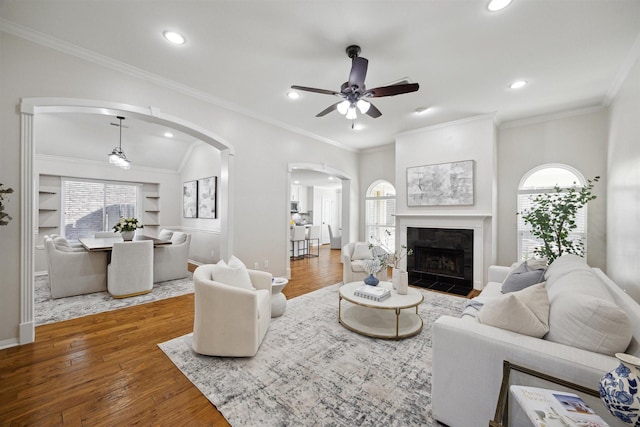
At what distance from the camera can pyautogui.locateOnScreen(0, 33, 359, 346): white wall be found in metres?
2.44

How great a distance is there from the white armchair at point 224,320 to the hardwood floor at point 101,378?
1.11 feet

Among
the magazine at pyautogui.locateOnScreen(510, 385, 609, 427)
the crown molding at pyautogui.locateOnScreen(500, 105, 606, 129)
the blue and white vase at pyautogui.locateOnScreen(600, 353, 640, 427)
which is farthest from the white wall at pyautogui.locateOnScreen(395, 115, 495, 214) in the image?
the blue and white vase at pyautogui.locateOnScreen(600, 353, 640, 427)

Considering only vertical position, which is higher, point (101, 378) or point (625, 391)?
point (625, 391)

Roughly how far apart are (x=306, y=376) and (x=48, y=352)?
2.48 m

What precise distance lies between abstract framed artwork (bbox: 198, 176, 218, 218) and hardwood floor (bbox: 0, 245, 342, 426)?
3062 millimetres

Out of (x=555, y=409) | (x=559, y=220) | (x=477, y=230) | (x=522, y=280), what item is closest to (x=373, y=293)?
(x=522, y=280)

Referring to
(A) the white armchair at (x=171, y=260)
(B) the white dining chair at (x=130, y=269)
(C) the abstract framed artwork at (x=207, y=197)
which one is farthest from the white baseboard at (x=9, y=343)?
(C) the abstract framed artwork at (x=207, y=197)

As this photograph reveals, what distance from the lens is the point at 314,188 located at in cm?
1131

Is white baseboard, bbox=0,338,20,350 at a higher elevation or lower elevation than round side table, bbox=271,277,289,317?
lower

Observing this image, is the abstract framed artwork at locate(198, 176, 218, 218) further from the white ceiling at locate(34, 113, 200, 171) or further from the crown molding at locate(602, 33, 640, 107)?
the crown molding at locate(602, 33, 640, 107)

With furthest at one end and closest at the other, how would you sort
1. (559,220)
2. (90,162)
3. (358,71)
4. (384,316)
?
(90,162), (559,220), (384,316), (358,71)

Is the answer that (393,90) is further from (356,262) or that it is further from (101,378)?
(101,378)

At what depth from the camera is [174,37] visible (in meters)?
2.57

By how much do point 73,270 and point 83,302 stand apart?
58 centimetres
